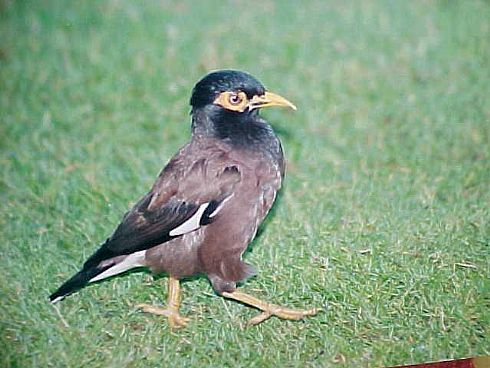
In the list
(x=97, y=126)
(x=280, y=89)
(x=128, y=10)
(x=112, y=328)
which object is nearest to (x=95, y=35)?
(x=128, y=10)

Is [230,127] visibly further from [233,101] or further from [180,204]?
[180,204]

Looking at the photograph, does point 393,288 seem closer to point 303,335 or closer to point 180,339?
point 303,335

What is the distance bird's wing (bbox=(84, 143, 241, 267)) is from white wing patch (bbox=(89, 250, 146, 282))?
0.6 inches

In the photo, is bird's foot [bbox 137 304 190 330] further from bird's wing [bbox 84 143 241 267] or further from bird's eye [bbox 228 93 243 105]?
bird's eye [bbox 228 93 243 105]

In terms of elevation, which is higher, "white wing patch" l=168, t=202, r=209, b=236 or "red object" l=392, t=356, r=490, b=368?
"white wing patch" l=168, t=202, r=209, b=236

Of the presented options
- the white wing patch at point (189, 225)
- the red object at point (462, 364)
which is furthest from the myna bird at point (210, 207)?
the red object at point (462, 364)

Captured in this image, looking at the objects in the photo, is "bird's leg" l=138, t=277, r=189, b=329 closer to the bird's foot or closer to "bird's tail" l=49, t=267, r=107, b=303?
the bird's foot

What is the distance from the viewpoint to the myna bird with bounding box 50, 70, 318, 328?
5.24 ft

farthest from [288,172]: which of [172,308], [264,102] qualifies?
[172,308]

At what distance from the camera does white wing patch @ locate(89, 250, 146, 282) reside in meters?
1.62

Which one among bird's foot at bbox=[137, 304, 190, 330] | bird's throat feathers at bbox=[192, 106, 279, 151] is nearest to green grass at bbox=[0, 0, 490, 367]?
bird's foot at bbox=[137, 304, 190, 330]

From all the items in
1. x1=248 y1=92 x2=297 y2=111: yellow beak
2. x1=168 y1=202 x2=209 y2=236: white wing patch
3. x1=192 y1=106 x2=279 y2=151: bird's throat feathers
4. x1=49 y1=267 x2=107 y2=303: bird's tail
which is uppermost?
x1=248 y1=92 x2=297 y2=111: yellow beak

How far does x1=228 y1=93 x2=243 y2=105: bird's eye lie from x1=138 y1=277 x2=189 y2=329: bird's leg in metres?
0.36

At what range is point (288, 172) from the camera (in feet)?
6.73
